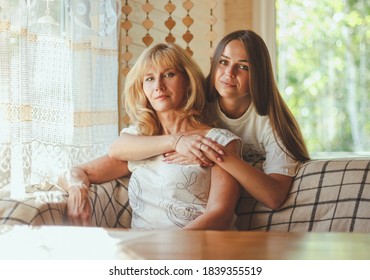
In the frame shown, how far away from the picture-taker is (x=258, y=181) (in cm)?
169

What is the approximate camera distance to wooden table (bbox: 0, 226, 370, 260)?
1.66 ft

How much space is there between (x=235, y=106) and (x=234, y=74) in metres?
0.10

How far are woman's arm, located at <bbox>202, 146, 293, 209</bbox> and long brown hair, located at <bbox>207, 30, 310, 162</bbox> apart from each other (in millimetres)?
115

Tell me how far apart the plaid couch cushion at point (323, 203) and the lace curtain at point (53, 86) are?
24.2 inches

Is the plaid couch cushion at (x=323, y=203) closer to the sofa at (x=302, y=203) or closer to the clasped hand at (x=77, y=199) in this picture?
the sofa at (x=302, y=203)

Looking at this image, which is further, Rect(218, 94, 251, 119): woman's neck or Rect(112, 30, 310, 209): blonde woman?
Rect(218, 94, 251, 119): woman's neck

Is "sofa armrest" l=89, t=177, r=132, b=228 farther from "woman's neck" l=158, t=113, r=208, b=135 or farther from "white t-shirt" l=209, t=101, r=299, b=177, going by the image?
"white t-shirt" l=209, t=101, r=299, b=177

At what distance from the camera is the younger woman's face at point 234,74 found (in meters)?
1.85

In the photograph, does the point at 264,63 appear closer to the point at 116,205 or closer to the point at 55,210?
the point at 116,205

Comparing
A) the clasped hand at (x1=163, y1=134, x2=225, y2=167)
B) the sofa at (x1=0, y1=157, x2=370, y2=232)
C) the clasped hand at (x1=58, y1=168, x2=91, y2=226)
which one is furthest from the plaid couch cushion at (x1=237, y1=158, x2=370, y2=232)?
the clasped hand at (x1=58, y1=168, x2=91, y2=226)

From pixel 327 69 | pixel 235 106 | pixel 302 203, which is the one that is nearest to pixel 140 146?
pixel 235 106

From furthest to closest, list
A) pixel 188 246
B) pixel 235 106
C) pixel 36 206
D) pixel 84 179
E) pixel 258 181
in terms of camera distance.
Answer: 1. pixel 235 106
2. pixel 84 179
3. pixel 258 181
4. pixel 36 206
5. pixel 188 246

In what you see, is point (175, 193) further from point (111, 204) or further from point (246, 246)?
point (246, 246)

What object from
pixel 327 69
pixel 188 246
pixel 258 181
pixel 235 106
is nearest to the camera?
pixel 188 246
